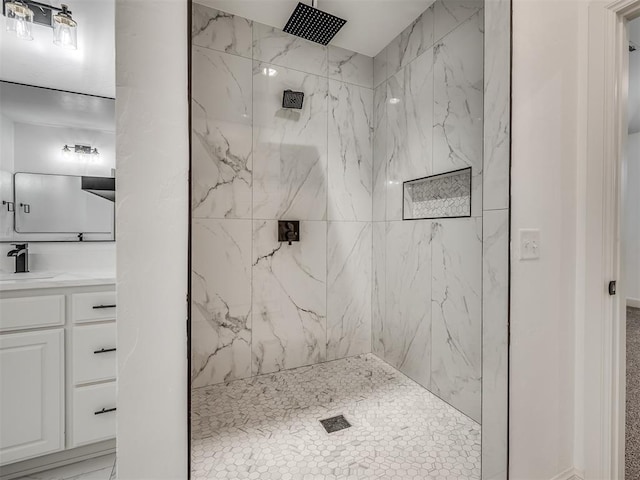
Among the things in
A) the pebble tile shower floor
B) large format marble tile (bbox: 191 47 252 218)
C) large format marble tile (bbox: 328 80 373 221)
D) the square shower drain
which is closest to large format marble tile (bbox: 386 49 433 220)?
large format marble tile (bbox: 328 80 373 221)

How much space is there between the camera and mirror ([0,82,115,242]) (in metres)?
1.72

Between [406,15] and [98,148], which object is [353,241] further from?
[98,148]

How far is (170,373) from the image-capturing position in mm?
758

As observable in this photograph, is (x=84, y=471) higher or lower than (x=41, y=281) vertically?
lower

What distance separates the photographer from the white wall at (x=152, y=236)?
28.1 inches

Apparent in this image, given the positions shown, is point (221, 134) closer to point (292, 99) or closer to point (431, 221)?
point (292, 99)

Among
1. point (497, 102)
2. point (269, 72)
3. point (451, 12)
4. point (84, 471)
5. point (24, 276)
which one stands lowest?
point (84, 471)

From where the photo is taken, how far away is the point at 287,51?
98.2 inches

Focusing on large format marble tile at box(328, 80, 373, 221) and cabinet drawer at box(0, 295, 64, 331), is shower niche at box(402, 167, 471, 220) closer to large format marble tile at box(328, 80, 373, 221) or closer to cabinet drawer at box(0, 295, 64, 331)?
large format marble tile at box(328, 80, 373, 221)

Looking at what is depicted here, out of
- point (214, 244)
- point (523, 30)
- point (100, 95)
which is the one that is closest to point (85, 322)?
point (214, 244)

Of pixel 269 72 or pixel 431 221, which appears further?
pixel 269 72

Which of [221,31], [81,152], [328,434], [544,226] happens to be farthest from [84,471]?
[221,31]

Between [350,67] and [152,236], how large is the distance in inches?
103

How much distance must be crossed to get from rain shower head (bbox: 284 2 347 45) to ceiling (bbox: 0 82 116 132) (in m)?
1.37
